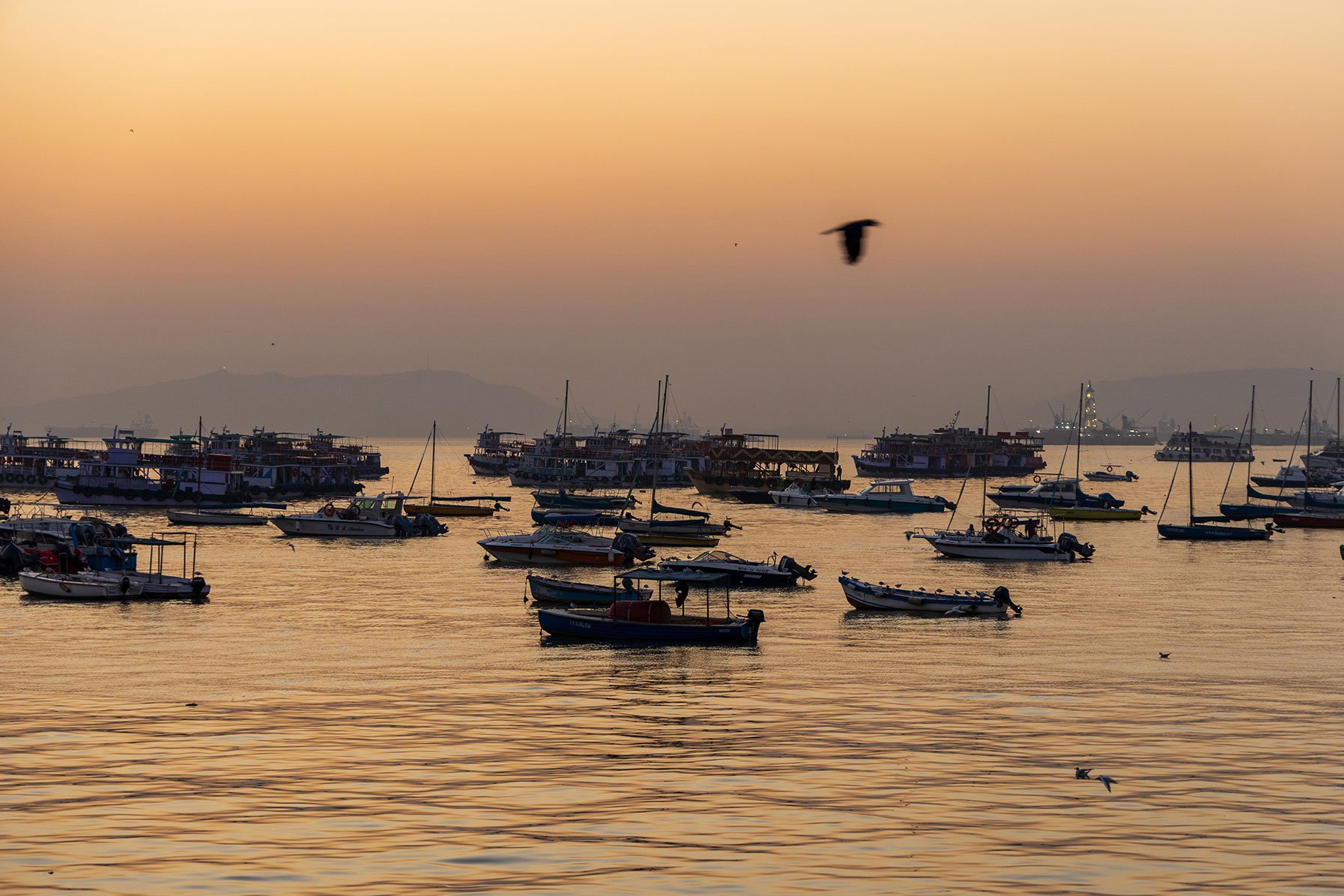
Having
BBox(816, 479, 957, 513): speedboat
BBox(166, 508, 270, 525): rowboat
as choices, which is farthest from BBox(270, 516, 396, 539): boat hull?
BBox(816, 479, 957, 513): speedboat

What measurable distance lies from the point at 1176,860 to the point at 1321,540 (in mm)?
111569

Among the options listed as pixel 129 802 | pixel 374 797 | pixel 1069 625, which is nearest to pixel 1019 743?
pixel 374 797

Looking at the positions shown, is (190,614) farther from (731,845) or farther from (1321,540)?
(1321,540)

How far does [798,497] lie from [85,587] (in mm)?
120385

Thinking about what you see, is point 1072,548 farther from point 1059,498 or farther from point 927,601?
point 1059,498

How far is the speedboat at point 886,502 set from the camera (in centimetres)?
16600

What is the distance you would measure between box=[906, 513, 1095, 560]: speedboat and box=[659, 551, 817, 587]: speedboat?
21485 mm

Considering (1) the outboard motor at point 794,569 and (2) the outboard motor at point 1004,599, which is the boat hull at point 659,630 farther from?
(1) the outboard motor at point 794,569

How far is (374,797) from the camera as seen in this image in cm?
3134

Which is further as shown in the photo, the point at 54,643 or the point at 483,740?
the point at 54,643

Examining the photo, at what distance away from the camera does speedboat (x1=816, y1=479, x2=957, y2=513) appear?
166000 mm

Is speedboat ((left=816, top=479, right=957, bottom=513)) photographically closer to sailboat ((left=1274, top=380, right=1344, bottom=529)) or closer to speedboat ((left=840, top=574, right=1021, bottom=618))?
sailboat ((left=1274, top=380, right=1344, bottom=529))

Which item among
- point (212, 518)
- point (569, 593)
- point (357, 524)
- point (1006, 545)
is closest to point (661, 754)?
point (569, 593)

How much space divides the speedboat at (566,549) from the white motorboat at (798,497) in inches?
3298
